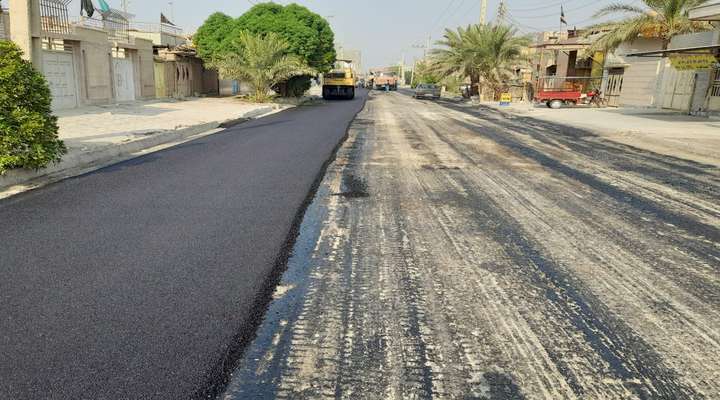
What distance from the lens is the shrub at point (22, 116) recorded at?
661 cm

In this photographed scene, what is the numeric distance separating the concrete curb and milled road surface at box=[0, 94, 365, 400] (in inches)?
17.8

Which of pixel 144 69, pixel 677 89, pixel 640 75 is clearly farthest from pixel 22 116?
pixel 640 75

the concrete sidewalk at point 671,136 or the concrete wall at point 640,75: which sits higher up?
the concrete wall at point 640,75

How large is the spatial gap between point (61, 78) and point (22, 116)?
14.7 metres

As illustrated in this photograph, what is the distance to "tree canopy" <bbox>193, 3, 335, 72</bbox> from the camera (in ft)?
104

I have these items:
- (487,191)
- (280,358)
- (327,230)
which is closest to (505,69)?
(487,191)

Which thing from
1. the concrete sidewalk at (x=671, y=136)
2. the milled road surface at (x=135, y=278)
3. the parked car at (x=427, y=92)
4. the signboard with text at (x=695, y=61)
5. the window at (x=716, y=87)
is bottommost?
the milled road surface at (x=135, y=278)

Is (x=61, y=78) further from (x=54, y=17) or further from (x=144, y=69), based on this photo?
(x=144, y=69)

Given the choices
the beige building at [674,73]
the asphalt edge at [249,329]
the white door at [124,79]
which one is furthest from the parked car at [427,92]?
the asphalt edge at [249,329]

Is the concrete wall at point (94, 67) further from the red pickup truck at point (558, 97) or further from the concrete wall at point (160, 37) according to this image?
the red pickup truck at point (558, 97)

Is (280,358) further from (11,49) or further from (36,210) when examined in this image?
(11,49)

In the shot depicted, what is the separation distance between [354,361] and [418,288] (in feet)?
3.54

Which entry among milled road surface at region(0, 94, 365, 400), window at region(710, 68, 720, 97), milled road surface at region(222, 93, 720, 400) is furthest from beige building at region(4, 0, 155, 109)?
window at region(710, 68, 720, 97)

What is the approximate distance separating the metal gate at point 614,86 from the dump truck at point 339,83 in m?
18.3
